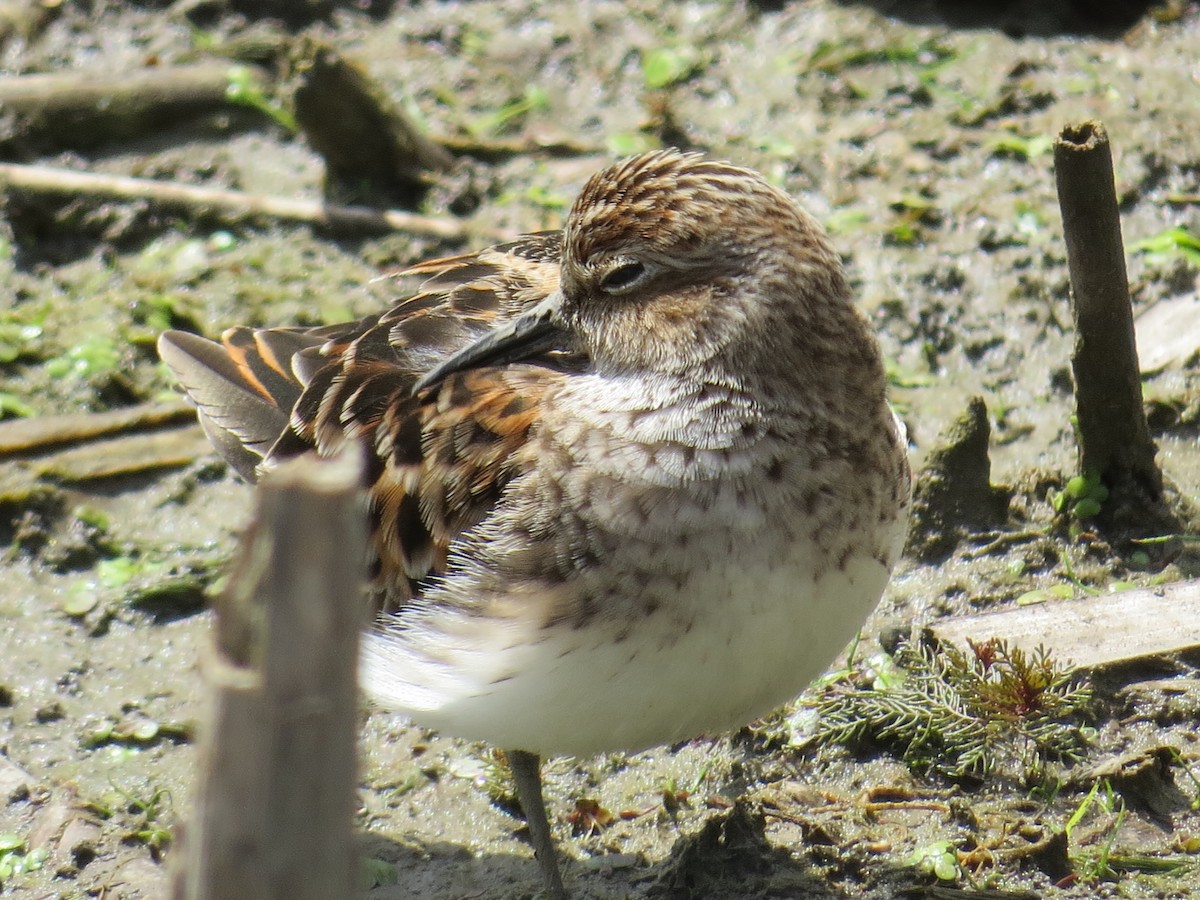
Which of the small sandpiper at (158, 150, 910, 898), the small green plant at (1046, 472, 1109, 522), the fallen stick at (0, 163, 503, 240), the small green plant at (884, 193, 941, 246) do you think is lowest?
the small green plant at (1046, 472, 1109, 522)

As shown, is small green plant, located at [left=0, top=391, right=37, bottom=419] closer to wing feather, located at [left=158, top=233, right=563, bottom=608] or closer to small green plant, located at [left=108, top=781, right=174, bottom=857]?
wing feather, located at [left=158, top=233, right=563, bottom=608]

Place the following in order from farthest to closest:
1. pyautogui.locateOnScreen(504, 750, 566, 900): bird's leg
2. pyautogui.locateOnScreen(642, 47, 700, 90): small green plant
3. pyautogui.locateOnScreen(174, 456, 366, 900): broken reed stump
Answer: pyautogui.locateOnScreen(642, 47, 700, 90): small green plant < pyautogui.locateOnScreen(504, 750, 566, 900): bird's leg < pyautogui.locateOnScreen(174, 456, 366, 900): broken reed stump

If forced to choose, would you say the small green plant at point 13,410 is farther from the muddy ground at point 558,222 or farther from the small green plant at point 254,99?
the small green plant at point 254,99

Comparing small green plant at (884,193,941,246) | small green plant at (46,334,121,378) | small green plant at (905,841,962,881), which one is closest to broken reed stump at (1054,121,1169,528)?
small green plant at (905,841,962,881)

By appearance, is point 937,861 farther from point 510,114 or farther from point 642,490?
point 510,114

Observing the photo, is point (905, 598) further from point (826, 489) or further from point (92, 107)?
point (92, 107)

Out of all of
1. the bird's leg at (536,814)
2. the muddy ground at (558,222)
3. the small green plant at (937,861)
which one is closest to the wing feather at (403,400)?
the bird's leg at (536,814)

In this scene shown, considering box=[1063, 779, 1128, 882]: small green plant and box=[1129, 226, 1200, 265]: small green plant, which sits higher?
box=[1129, 226, 1200, 265]: small green plant

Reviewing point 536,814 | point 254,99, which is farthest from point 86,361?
point 536,814
